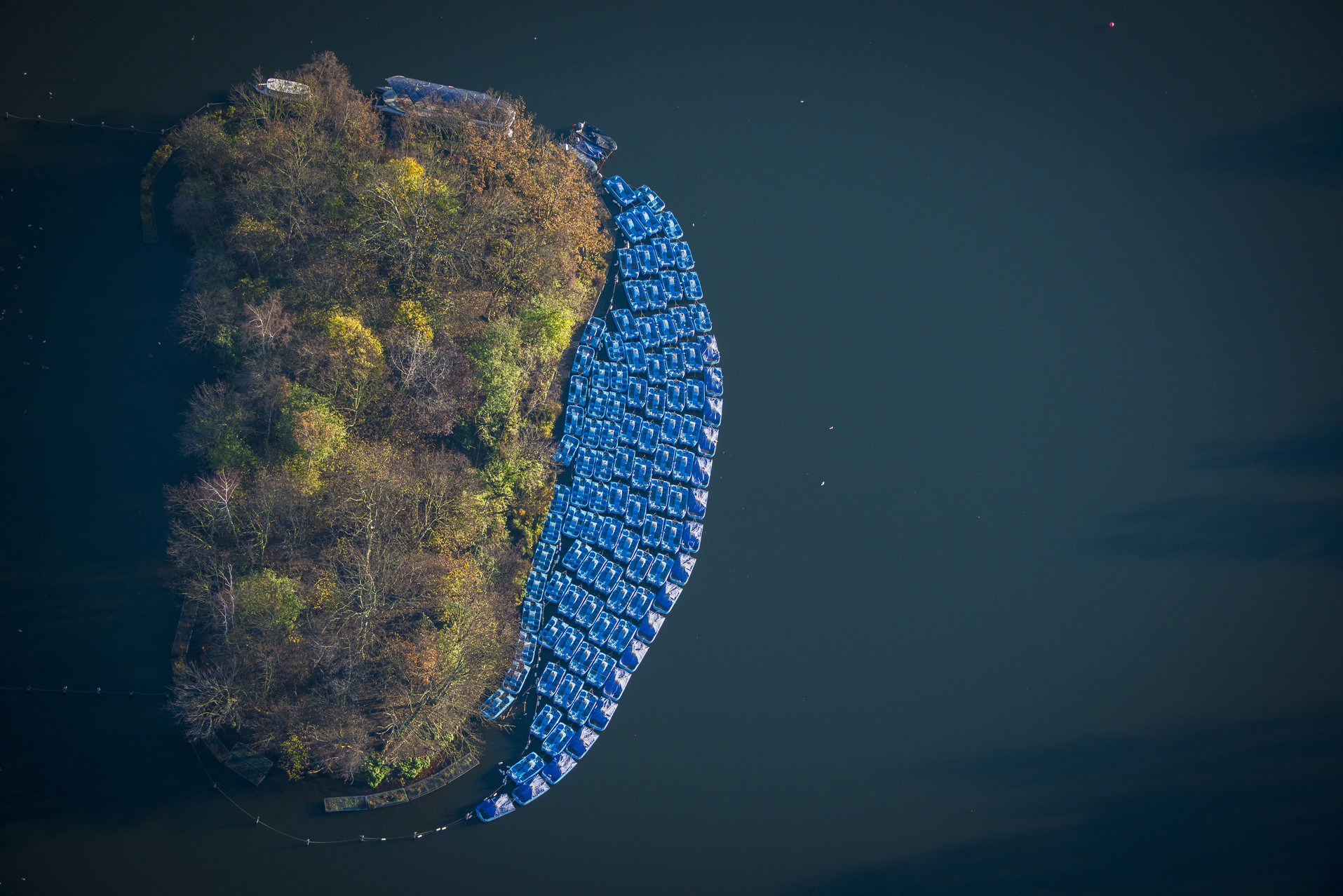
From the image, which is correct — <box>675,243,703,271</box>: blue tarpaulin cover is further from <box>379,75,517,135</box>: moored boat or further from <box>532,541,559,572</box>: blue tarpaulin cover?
<box>532,541,559,572</box>: blue tarpaulin cover

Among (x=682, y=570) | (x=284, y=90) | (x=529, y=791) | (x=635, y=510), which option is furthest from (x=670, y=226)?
(x=529, y=791)

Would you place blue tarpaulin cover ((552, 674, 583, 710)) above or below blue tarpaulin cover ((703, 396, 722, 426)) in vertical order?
below

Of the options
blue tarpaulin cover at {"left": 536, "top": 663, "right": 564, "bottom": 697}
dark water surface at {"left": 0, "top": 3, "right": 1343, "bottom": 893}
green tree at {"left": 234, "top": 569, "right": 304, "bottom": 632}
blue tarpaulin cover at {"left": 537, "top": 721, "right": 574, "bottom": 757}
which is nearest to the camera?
green tree at {"left": 234, "top": 569, "right": 304, "bottom": 632}

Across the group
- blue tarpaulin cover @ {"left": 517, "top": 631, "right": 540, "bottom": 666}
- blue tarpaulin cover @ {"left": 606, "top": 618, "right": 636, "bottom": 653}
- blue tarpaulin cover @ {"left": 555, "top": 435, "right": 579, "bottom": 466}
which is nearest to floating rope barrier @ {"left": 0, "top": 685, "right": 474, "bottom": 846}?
blue tarpaulin cover @ {"left": 517, "top": 631, "right": 540, "bottom": 666}

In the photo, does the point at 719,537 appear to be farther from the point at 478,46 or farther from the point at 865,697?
the point at 478,46

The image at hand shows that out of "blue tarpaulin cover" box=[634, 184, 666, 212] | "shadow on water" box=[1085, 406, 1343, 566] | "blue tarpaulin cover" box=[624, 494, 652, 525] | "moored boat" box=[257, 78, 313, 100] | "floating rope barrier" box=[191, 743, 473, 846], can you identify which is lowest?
"floating rope barrier" box=[191, 743, 473, 846]

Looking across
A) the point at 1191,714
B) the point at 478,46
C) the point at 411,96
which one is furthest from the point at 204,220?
the point at 1191,714

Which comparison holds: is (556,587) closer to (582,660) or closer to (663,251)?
(582,660)
